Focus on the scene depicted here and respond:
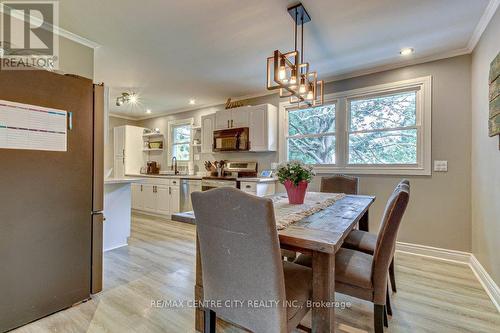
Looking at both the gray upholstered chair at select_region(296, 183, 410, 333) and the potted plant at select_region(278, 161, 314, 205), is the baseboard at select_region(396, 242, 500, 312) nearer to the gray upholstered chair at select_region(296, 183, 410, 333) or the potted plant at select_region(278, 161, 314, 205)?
the gray upholstered chair at select_region(296, 183, 410, 333)

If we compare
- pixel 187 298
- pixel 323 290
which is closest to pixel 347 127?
pixel 323 290

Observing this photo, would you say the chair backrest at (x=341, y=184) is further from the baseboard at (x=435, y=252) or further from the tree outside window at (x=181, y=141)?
the tree outside window at (x=181, y=141)

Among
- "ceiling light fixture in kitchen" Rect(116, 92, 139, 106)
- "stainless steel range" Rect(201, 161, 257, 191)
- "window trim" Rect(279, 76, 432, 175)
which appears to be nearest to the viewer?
"window trim" Rect(279, 76, 432, 175)

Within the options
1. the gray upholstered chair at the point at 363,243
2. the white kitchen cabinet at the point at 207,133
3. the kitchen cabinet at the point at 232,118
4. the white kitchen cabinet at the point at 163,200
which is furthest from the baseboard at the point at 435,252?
the white kitchen cabinet at the point at 163,200

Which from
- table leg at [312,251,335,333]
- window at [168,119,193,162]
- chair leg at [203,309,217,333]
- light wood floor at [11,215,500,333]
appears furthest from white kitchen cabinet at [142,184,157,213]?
table leg at [312,251,335,333]

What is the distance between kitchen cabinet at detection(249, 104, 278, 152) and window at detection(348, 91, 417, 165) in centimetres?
127

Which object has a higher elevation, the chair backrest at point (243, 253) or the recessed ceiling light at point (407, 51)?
the recessed ceiling light at point (407, 51)

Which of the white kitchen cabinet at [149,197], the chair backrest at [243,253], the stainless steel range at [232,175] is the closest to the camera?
the chair backrest at [243,253]

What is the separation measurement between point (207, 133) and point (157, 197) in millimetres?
1771

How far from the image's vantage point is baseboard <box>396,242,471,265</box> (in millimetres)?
2842

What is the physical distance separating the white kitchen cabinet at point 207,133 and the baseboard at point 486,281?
4.30 m

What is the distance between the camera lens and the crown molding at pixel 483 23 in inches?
79.7

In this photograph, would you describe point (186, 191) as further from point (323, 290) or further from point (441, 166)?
point (441, 166)

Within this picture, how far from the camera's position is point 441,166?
118 inches
